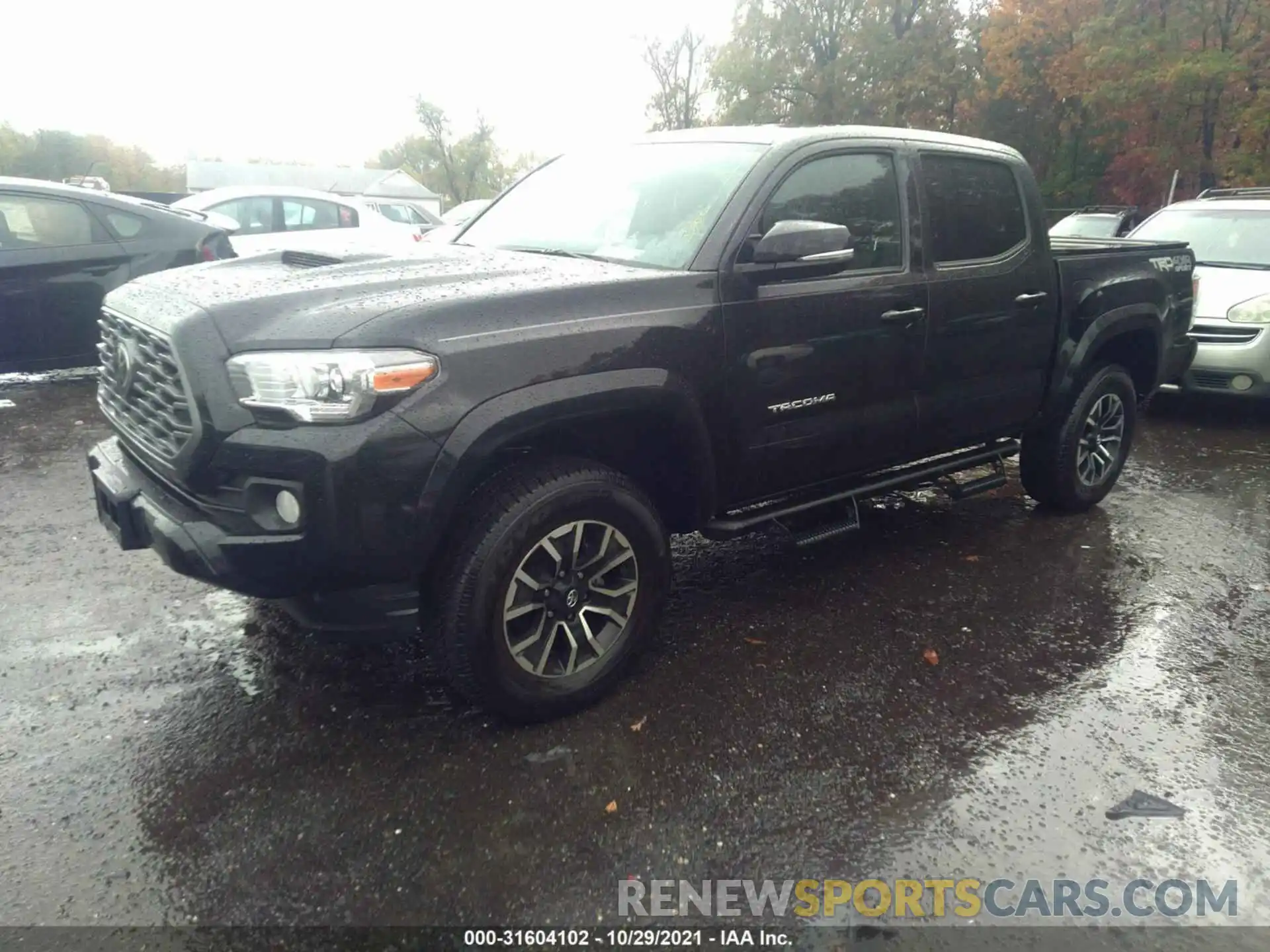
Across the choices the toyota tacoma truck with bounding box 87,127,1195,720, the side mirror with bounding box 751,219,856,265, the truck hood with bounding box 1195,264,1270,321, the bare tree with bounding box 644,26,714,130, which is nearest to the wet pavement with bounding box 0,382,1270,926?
the toyota tacoma truck with bounding box 87,127,1195,720

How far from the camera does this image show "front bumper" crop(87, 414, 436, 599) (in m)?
2.48

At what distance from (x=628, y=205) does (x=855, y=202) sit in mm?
954

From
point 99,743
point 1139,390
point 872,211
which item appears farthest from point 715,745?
point 1139,390

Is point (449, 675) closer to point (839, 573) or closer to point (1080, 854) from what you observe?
point (1080, 854)

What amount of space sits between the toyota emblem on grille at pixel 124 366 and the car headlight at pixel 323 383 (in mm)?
713

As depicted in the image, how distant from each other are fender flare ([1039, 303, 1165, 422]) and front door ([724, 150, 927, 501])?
3.98 feet

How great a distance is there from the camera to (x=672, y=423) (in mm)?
3143

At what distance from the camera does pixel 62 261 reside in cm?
666

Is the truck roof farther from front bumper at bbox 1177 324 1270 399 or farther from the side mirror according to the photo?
front bumper at bbox 1177 324 1270 399

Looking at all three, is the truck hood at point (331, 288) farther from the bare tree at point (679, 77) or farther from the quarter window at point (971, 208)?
the bare tree at point (679, 77)

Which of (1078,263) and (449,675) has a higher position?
(1078,263)

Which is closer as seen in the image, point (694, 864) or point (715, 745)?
point (694, 864)

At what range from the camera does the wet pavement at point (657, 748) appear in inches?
95.8

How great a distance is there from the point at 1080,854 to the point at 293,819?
87.8 inches
